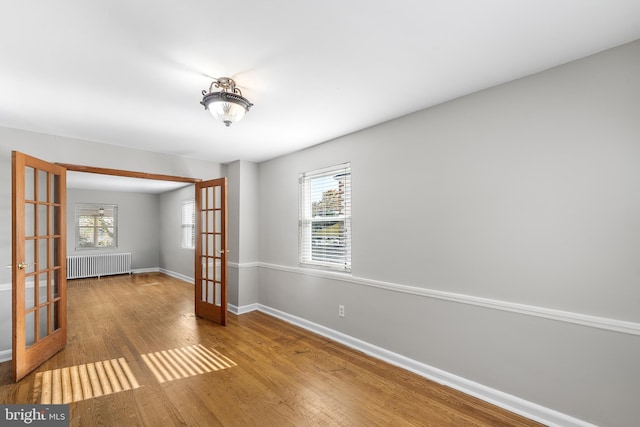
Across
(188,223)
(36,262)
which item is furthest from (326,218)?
(188,223)

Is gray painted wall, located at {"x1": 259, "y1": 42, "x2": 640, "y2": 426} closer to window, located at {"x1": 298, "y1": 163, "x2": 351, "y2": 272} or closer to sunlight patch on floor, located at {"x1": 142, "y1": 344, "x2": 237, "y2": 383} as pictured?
window, located at {"x1": 298, "y1": 163, "x2": 351, "y2": 272}

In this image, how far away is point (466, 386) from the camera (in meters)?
2.36

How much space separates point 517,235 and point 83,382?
3.77 m

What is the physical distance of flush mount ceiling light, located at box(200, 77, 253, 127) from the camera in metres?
2.09

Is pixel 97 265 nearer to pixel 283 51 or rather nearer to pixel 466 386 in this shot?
pixel 283 51

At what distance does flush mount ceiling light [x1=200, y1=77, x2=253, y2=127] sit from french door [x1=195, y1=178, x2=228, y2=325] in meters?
2.05

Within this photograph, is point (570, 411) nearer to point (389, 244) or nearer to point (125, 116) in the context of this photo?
point (389, 244)

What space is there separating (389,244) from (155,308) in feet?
13.6

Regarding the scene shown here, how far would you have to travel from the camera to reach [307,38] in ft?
5.50

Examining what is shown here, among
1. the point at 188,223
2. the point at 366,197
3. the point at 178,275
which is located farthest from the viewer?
the point at 178,275

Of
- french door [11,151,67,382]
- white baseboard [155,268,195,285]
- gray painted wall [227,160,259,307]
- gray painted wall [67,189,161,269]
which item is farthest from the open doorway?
gray painted wall [67,189,161,269]

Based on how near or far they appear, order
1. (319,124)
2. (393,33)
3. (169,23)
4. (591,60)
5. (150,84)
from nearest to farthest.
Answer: (169,23) → (393,33) → (591,60) → (150,84) → (319,124)

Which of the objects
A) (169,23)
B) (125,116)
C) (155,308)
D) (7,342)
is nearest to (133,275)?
(155,308)

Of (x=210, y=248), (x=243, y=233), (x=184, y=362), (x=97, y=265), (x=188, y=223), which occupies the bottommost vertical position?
(x=184, y=362)
